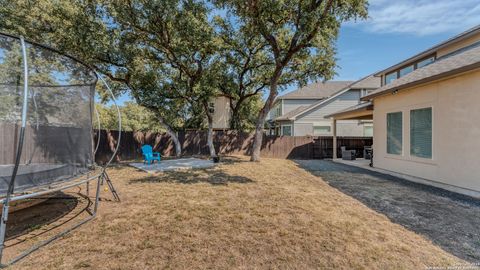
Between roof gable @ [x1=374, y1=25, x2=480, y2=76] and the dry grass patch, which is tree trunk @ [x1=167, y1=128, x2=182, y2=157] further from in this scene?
roof gable @ [x1=374, y1=25, x2=480, y2=76]

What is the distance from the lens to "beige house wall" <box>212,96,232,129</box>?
60.4 ft

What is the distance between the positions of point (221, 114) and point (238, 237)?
15878mm

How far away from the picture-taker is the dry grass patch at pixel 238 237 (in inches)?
104

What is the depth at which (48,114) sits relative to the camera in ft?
13.8

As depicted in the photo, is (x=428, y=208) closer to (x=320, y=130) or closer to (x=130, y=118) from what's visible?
(x=320, y=130)

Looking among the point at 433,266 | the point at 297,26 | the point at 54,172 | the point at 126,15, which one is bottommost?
the point at 433,266

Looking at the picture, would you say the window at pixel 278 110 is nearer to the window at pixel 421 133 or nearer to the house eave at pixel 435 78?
the house eave at pixel 435 78

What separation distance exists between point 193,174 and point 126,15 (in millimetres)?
7517

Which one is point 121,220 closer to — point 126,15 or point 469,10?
point 126,15

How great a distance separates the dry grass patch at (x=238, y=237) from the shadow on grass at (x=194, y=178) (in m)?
1.44

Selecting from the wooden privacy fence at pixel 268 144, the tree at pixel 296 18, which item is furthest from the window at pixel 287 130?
the tree at pixel 296 18

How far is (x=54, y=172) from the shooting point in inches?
145

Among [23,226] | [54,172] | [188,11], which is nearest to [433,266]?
[54,172]

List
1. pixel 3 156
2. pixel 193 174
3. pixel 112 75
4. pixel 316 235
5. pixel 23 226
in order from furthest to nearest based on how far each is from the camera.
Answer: pixel 112 75 < pixel 193 174 < pixel 3 156 < pixel 23 226 < pixel 316 235
